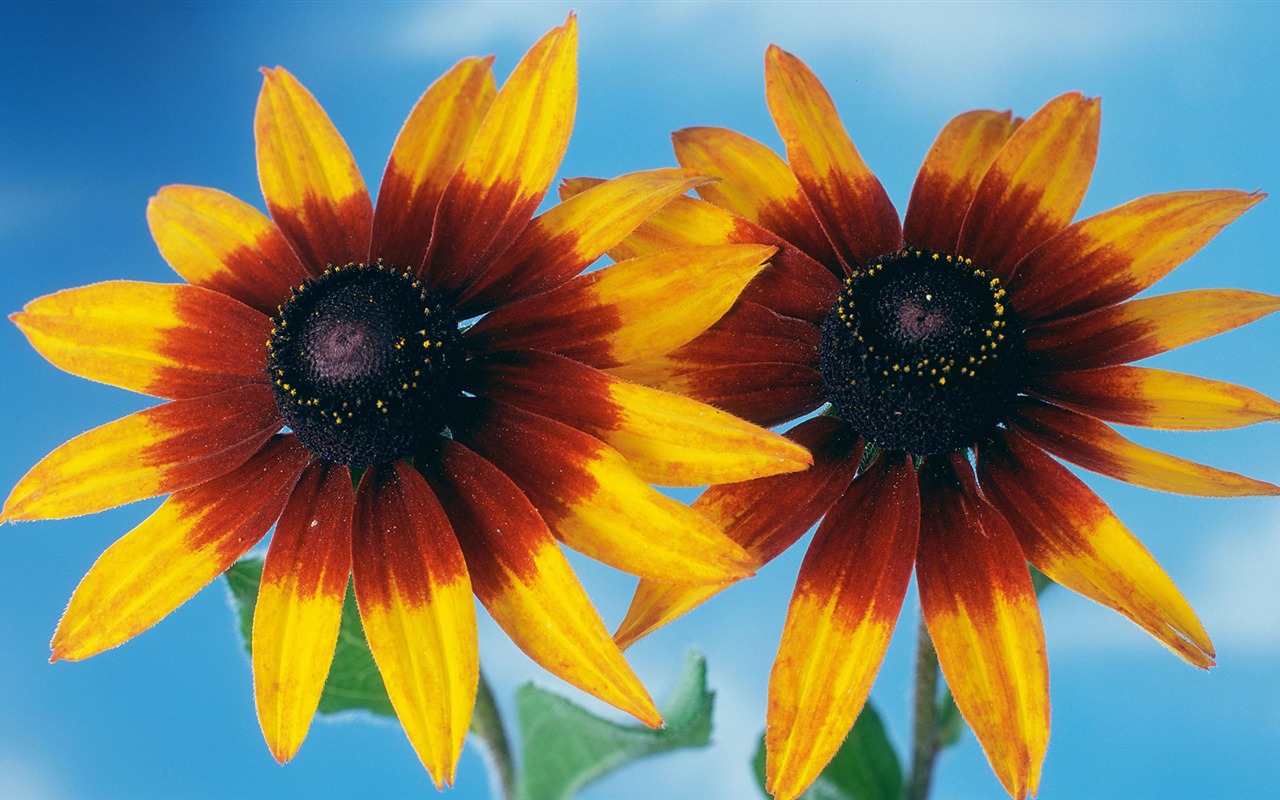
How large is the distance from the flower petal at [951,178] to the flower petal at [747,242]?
3.3 inches

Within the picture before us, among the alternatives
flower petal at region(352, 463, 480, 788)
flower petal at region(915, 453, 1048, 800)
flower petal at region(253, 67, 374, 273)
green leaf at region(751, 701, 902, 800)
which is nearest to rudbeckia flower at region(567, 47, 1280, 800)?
flower petal at region(915, 453, 1048, 800)

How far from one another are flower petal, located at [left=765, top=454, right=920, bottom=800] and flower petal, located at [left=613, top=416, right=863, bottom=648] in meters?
0.01

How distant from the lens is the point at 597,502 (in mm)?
814

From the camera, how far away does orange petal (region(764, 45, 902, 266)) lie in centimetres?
94

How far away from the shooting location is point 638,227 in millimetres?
898

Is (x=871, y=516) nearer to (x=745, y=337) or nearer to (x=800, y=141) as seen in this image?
(x=745, y=337)

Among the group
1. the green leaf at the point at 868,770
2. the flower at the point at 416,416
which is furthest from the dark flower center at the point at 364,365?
the green leaf at the point at 868,770

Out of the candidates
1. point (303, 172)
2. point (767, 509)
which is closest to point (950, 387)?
point (767, 509)

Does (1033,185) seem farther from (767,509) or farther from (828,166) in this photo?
(767,509)

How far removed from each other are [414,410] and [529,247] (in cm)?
13

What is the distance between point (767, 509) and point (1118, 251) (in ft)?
1.00

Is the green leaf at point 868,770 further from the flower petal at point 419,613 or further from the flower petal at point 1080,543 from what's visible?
the flower petal at point 419,613

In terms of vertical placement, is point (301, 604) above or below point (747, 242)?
below

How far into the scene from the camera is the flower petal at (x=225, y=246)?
37.7 inches
